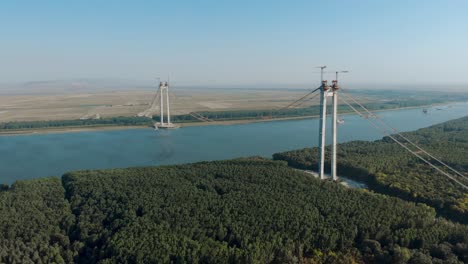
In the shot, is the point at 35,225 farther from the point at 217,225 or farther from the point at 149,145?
the point at 149,145

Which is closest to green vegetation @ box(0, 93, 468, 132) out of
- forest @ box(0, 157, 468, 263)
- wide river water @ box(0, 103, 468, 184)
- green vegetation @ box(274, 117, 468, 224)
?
wide river water @ box(0, 103, 468, 184)

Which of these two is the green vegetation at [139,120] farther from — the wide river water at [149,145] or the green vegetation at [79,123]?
the wide river water at [149,145]

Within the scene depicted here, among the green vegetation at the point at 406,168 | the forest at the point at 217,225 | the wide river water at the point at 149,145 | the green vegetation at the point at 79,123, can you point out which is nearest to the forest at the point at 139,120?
the green vegetation at the point at 79,123

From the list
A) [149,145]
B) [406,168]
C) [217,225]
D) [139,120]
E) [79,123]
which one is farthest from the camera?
[139,120]

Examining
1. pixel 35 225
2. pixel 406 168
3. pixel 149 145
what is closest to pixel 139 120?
pixel 149 145

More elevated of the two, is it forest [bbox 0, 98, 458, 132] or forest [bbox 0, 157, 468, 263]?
forest [bbox 0, 98, 458, 132]

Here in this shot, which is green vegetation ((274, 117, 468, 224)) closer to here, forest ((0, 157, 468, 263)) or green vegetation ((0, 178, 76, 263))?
forest ((0, 157, 468, 263))

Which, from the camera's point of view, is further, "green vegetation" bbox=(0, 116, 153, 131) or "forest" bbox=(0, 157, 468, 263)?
"green vegetation" bbox=(0, 116, 153, 131)
